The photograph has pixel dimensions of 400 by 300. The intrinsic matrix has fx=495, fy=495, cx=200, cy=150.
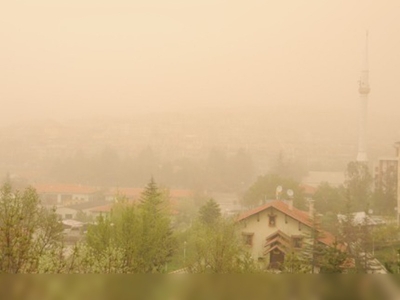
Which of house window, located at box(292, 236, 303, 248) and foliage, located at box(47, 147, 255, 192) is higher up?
foliage, located at box(47, 147, 255, 192)

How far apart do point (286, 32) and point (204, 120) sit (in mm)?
1088

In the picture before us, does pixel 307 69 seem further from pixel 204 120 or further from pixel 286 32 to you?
pixel 204 120

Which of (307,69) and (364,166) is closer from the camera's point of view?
(364,166)

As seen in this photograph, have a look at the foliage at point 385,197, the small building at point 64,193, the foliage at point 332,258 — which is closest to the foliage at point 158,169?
the small building at point 64,193

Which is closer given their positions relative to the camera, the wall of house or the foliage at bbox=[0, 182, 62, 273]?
the foliage at bbox=[0, 182, 62, 273]

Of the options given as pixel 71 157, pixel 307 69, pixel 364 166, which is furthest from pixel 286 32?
pixel 71 157

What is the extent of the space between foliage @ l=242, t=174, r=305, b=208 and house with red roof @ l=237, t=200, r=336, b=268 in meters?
0.11

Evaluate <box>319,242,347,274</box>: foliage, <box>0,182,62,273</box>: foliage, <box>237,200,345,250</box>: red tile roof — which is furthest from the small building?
<box>319,242,347,274</box>: foliage

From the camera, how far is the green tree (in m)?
4.02

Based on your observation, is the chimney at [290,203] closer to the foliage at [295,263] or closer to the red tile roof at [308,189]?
the red tile roof at [308,189]

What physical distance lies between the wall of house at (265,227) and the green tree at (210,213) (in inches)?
9.5

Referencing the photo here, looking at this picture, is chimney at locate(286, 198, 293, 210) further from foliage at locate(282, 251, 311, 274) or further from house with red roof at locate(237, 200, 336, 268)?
foliage at locate(282, 251, 311, 274)

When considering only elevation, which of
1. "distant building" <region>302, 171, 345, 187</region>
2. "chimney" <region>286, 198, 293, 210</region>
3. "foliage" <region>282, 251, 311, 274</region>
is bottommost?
"foliage" <region>282, 251, 311, 274</region>

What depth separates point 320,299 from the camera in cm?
65
